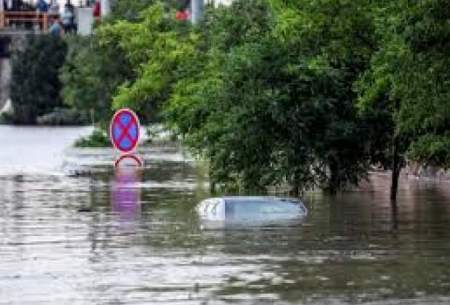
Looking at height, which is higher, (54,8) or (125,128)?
(54,8)

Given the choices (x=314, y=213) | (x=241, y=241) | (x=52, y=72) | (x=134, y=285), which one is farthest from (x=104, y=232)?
(x=52, y=72)

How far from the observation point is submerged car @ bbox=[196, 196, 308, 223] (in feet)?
73.4

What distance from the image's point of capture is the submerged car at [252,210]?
22.4 m

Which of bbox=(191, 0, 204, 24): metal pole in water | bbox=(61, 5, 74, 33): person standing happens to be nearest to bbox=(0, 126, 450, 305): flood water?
bbox=(191, 0, 204, 24): metal pole in water

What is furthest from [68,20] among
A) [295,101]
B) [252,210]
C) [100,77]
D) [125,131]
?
[252,210]

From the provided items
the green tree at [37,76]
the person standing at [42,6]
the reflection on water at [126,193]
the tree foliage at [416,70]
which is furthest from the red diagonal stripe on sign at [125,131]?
the person standing at [42,6]

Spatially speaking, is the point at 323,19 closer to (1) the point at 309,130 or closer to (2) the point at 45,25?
(1) the point at 309,130

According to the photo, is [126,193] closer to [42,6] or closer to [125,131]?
[125,131]

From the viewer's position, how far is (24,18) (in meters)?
111

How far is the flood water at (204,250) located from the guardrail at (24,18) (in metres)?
76.1

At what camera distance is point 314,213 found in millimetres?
23938

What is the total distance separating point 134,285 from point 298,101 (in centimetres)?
1018

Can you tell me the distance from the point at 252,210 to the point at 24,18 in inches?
3542

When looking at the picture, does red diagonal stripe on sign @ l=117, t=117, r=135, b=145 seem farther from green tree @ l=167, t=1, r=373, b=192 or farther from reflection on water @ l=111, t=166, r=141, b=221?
green tree @ l=167, t=1, r=373, b=192
